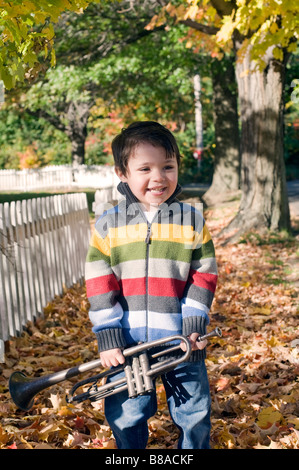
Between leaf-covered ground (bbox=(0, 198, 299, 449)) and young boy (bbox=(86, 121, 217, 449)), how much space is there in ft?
2.82

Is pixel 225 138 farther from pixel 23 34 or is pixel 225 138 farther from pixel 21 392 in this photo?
pixel 21 392

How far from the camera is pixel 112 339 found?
2.26m

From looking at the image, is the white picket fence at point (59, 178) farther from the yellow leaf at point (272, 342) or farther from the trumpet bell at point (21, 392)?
the trumpet bell at point (21, 392)

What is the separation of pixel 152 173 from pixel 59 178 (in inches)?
1078

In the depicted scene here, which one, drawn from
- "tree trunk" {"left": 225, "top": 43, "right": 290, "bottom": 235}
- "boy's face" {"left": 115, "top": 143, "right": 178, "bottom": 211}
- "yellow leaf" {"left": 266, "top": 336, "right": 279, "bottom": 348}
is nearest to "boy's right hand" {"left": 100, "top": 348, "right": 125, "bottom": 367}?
"boy's face" {"left": 115, "top": 143, "right": 178, "bottom": 211}

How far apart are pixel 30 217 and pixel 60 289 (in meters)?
1.25

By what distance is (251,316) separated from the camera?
18.1 feet

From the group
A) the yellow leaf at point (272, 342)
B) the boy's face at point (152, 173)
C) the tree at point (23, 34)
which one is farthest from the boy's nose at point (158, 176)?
the yellow leaf at point (272, 342)

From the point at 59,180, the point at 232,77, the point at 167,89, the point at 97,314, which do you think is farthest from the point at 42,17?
the point at 59,180

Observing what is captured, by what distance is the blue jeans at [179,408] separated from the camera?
2332 millimetres

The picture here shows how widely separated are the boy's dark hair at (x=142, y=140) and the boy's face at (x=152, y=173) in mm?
21

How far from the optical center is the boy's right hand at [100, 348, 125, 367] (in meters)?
2.25

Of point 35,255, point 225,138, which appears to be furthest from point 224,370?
point 225,138

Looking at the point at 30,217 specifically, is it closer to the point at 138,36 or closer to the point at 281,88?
the point at 281,88
